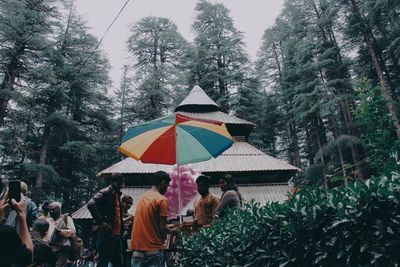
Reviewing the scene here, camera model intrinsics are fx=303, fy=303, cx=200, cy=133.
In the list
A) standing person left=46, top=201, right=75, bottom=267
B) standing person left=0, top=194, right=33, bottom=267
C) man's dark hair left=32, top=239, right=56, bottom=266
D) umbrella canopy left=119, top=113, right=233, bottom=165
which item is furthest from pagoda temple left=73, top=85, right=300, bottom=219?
standing person left=0, top=194, right=33, bottom=267

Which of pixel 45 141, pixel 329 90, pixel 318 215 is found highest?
pixel 329 90

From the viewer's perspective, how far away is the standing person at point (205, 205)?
5090 mm

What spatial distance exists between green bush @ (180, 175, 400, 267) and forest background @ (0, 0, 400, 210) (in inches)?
437

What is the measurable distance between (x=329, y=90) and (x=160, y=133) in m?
19.6

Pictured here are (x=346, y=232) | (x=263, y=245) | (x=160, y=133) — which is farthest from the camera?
(x=160, y=133)

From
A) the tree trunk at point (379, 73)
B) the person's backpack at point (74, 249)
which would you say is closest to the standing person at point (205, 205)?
the person's backpack at point (74, 249)

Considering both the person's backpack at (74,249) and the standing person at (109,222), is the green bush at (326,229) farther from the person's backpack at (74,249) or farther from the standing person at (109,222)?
the person's backpack at (74,249)

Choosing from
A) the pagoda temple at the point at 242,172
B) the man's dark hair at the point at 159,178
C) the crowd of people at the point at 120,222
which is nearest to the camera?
the crowd of people at the point at 120,222

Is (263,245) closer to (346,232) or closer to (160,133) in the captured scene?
(346,232)

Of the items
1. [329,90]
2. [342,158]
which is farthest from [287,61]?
[342,158]

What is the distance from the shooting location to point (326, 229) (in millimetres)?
2256

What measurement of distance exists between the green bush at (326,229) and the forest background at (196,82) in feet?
36.4

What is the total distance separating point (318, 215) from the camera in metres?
2.34

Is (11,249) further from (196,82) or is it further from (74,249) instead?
(196,82)
